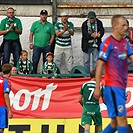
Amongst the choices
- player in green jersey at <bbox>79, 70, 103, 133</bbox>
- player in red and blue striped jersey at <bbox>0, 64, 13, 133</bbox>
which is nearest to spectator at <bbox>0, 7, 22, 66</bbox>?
player in green jersey at <bbox>79, 70, 103, 133</bbox>

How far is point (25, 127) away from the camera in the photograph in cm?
1515

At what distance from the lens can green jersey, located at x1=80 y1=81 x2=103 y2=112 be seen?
44.7 feet

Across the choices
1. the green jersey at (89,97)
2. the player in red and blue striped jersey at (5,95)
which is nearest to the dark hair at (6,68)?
the player in red and blue striped jersey at (5,95)

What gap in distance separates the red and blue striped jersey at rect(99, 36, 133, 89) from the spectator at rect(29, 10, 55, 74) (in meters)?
6.96

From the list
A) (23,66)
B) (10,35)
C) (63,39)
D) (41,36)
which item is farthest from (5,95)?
(63,39)

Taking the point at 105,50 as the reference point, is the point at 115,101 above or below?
below

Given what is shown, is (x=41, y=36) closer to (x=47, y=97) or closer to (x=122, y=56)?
(x=47, y=97)

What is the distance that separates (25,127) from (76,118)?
4.17 ft

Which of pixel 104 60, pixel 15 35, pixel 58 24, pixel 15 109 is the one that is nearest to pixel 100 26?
pixel 58 24

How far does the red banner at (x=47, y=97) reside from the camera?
1529 cm

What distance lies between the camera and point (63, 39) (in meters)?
17.1

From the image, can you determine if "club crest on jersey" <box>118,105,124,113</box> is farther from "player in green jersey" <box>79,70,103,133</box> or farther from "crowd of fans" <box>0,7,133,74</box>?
"crowd of fans" <box>0,7,133,74</box>

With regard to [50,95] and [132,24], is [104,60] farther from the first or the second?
[132,24]

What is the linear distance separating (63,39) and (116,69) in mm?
7140
